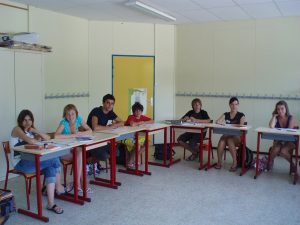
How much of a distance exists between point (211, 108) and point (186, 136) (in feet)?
4.33

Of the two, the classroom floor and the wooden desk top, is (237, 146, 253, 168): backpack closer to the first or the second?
the classroom floor

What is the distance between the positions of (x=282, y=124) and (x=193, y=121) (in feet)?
4.79

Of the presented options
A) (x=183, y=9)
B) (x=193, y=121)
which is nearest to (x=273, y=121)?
(x=193, y=121)

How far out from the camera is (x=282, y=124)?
5219mm

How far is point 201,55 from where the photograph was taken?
7.19m

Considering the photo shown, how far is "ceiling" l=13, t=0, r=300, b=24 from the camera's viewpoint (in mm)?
5141

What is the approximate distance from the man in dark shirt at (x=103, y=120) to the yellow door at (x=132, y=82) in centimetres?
197

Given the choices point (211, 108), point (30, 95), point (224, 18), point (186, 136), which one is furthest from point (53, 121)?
point (224, 18)

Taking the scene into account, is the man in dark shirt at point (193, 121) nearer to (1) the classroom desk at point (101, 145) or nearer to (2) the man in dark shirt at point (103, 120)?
(2) the man in dark shirt at point (103, 120)

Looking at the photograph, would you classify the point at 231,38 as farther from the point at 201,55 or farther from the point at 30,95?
the point at 30,95

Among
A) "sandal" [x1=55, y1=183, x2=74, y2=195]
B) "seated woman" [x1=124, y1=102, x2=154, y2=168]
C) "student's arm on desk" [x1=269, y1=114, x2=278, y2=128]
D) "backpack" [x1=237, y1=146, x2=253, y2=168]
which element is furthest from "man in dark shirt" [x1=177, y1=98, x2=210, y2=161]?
"sandal" [x1=55, y1=183, x2=74, y2=195]

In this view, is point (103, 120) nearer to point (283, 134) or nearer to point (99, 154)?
point (99, 154)

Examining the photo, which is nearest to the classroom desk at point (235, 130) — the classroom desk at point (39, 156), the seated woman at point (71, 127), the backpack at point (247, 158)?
the backpack at point (247, 158)

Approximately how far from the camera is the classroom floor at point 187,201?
3553 millimetres
